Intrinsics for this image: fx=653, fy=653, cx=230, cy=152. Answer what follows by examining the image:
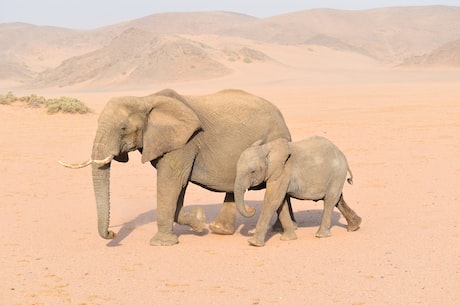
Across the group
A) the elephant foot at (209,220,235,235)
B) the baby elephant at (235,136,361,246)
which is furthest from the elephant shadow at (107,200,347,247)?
the baby elephant at (235,136,361,246)

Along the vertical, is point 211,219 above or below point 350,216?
below

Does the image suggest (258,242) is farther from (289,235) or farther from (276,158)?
(276,158)

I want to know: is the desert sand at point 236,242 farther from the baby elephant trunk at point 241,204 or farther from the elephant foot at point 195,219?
the baby elephant trunk at point 241,204

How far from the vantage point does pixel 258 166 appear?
8.16 meters

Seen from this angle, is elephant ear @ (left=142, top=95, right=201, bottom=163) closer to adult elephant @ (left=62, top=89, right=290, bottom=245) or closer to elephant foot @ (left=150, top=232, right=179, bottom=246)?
adult elephant @ (left=62, top=89, right=290, bottom=245)

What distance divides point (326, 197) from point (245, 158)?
139cm

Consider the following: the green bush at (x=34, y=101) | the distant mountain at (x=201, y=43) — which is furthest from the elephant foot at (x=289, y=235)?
the distant mountain at (x=201, y=43)

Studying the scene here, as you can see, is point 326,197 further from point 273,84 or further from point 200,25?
point 200,25

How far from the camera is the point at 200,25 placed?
17038cm

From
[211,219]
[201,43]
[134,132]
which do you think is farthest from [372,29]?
[134,132]

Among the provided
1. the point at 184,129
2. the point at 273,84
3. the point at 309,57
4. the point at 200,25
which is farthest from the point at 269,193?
the point at 200,25

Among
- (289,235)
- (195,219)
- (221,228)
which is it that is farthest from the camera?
(221,228)

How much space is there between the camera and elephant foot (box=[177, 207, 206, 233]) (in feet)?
29.5

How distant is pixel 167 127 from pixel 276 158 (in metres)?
1.45
